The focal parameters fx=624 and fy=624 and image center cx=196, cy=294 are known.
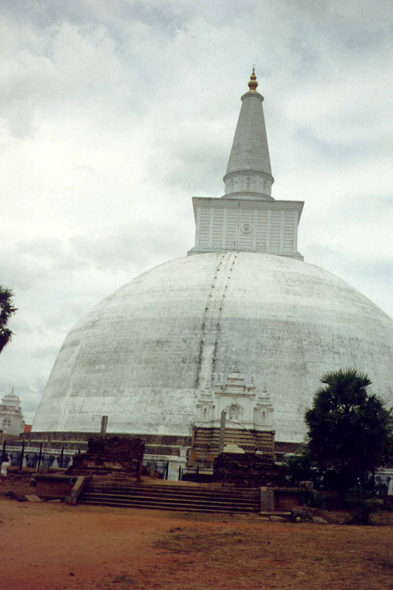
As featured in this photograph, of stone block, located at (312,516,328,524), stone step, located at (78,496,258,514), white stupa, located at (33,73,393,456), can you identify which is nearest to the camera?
stone block, located at (312,516,328,524)

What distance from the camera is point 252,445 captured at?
98.9 feet

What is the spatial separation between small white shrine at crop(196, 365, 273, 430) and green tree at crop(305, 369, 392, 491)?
7482mm

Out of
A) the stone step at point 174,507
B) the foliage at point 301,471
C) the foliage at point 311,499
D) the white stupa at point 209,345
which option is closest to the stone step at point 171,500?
the stone step at point 174,507

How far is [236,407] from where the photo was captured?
31234mm

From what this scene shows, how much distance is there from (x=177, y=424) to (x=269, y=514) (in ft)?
48.6

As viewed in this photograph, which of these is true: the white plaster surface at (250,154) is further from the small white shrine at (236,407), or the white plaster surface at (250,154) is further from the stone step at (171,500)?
the stone step at (171,500)

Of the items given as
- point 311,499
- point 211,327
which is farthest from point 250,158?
point 311,499

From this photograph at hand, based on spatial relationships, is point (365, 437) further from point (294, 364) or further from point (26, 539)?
point (26, 539)

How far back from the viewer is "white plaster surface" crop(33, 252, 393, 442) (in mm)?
32875

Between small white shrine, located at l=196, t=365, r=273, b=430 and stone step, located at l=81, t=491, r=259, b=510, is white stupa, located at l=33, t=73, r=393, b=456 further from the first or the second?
stone step, located at l=81, t=491, r=259, b=510

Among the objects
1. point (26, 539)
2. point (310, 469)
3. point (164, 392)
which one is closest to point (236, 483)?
point (310, 469)

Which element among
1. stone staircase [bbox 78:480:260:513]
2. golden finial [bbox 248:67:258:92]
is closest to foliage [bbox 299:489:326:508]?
stone staircase [bbox 78:480:260:513]

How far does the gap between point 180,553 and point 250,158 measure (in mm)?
39793

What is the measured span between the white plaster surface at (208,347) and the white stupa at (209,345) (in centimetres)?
6
